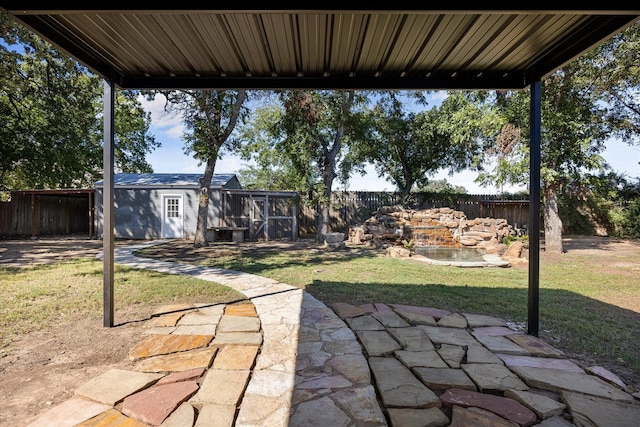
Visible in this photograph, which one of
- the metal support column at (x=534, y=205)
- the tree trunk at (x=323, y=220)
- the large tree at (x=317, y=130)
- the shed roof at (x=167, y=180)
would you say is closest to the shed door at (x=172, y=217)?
the shed roof at (x=167, y=180)

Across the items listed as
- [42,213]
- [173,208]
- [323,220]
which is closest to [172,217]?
[173,208]

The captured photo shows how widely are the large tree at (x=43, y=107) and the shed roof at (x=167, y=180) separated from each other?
75.9 inches

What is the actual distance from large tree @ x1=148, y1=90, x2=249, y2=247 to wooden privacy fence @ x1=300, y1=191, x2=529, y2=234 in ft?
16.2

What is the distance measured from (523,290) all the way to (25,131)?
15791 mm

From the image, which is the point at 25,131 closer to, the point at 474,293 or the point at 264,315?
the point at 264,315

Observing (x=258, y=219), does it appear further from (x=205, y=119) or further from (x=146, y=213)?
(x=146, y=213)

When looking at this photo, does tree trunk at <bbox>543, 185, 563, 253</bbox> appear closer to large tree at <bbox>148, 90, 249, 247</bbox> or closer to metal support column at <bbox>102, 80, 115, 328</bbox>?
large tree at <bbox>148, 90, 249, 247</bbox>

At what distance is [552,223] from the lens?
30.8 ft

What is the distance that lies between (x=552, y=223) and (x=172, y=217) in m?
14.0

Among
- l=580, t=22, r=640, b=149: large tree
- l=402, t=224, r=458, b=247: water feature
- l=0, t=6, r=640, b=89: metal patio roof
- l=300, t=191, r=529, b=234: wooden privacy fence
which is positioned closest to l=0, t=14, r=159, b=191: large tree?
l=0, t=6, r=640, b=89: metal patio roof

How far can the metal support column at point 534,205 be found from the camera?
290 cm

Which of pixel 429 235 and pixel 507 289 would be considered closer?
pixel 507 289

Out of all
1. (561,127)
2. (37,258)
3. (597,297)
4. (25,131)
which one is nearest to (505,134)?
(561,127)

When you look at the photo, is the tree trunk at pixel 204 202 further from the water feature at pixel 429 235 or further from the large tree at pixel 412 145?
the water feature at pixel 429 235
